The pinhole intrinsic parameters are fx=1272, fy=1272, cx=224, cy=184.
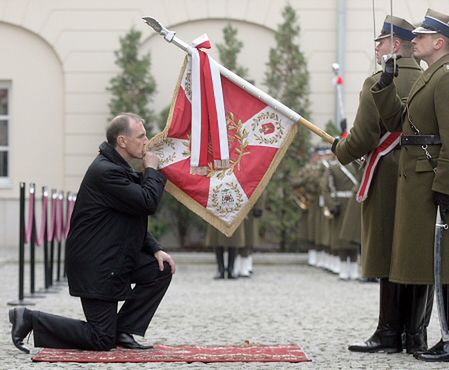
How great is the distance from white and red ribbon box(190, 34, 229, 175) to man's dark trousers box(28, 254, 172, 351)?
751 mm

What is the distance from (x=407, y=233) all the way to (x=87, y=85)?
14.4 metres

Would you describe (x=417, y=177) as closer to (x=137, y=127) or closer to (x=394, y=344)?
(x=394, y=344)

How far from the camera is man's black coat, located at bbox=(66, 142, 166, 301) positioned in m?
7.39

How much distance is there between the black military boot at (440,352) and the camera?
7188 millimetres

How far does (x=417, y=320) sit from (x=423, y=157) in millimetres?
1013

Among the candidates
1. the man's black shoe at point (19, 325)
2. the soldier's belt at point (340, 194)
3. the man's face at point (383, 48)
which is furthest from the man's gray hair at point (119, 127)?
the soldier's belt at point (340, 194)

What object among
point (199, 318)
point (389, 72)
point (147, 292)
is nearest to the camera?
point (389, 72)

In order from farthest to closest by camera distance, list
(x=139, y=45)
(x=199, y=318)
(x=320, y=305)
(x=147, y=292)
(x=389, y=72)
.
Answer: (x=139, y=45) < (x=320, y=305) < (x=199, y=318) < (x=147, y=292) < (x=389, y=72)

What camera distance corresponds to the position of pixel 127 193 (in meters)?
7.40

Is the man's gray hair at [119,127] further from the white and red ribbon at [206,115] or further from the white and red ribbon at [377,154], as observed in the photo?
the white and red ribbon at [377,154]

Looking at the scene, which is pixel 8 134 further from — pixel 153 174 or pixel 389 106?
pixel 389 106

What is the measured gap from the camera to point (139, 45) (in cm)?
2078

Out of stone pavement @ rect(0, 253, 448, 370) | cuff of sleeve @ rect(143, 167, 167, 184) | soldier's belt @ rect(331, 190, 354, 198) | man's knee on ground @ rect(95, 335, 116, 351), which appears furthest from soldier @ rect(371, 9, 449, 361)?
soldier's belt @ rect(331, 190, 354, 198)

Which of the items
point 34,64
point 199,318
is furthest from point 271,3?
point 199,318
